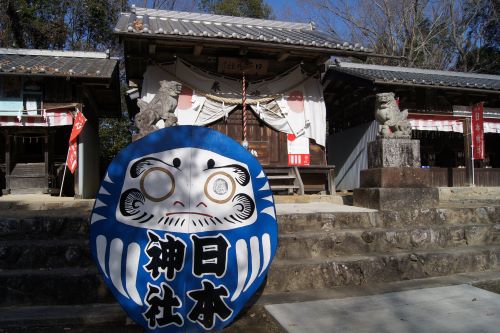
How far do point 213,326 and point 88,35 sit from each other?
2036cm

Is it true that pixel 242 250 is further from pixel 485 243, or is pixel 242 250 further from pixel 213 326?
pixel 485 243

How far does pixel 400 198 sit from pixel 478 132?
7.32 m

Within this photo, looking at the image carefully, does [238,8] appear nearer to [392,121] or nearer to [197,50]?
[197,50]

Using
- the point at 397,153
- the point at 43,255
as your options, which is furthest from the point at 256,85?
the point at 43,255

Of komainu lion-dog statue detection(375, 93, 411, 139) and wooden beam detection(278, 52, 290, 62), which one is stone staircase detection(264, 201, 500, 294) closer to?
komainu lion-dog statue detection(375, 93, 411, 139)

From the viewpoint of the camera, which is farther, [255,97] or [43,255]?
[255,97]

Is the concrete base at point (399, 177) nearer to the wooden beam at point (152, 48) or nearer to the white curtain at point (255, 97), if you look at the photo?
the white curtain at point (255, 97)

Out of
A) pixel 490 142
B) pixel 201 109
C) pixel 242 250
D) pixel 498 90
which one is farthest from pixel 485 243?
pixel 490 142

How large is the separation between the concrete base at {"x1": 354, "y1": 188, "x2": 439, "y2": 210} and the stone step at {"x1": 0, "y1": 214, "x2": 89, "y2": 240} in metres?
4.20

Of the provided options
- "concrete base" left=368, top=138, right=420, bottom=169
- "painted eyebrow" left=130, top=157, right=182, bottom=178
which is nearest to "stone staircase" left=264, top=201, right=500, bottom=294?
"concrete base" left=368, top=138, right=420, bottom=169

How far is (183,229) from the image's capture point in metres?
2.79

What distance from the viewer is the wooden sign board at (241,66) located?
9672 mm

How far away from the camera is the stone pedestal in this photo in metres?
5.80

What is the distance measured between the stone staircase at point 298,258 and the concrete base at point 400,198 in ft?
0.81
